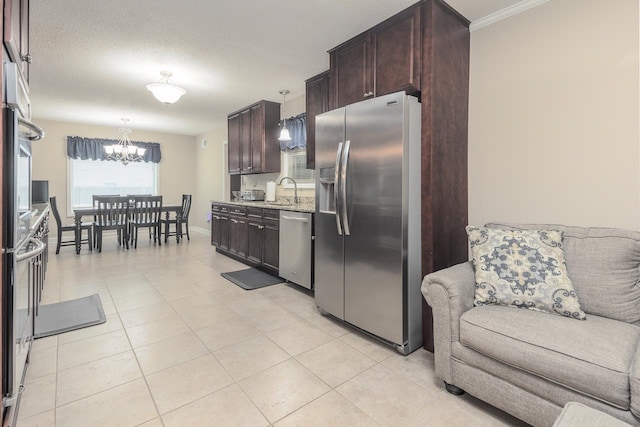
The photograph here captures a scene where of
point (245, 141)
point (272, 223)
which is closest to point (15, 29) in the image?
point (272, 223)

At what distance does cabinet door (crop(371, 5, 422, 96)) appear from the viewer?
2244 millimetres

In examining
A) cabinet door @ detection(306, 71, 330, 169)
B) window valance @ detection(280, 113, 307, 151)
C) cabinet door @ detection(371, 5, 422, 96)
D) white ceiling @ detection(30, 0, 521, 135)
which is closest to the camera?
cabinet door @ detection(371, 5, 422, 96)

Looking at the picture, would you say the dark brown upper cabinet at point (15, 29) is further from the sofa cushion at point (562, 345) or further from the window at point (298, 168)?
the window at point (298, 168)

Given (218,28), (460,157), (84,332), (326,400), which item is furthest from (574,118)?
(84,332)

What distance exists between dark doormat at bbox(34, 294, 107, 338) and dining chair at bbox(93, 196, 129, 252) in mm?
2867

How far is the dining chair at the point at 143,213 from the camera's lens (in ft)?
19.3

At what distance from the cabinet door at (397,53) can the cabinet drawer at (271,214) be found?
6.12 feet

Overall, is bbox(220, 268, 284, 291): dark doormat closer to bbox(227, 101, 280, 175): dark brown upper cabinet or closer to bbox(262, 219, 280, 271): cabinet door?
bbox(262, 219, 280, 271): cabinet door

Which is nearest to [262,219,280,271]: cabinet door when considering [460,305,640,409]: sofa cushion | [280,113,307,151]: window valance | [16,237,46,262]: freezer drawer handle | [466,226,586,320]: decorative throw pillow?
[280,113,307,151]: window valance

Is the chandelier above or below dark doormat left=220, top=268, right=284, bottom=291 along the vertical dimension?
above

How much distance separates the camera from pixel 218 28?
8.87 ft

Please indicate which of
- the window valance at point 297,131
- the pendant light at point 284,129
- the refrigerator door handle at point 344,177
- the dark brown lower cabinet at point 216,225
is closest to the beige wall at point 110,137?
the dark brown lower cabinet at point 216,225

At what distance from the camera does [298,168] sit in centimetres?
472

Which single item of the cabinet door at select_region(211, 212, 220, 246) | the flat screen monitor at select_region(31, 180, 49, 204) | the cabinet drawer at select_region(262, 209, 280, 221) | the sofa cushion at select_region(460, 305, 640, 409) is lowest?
the sofa cushion at select_region(460, 305, 640, 409)
